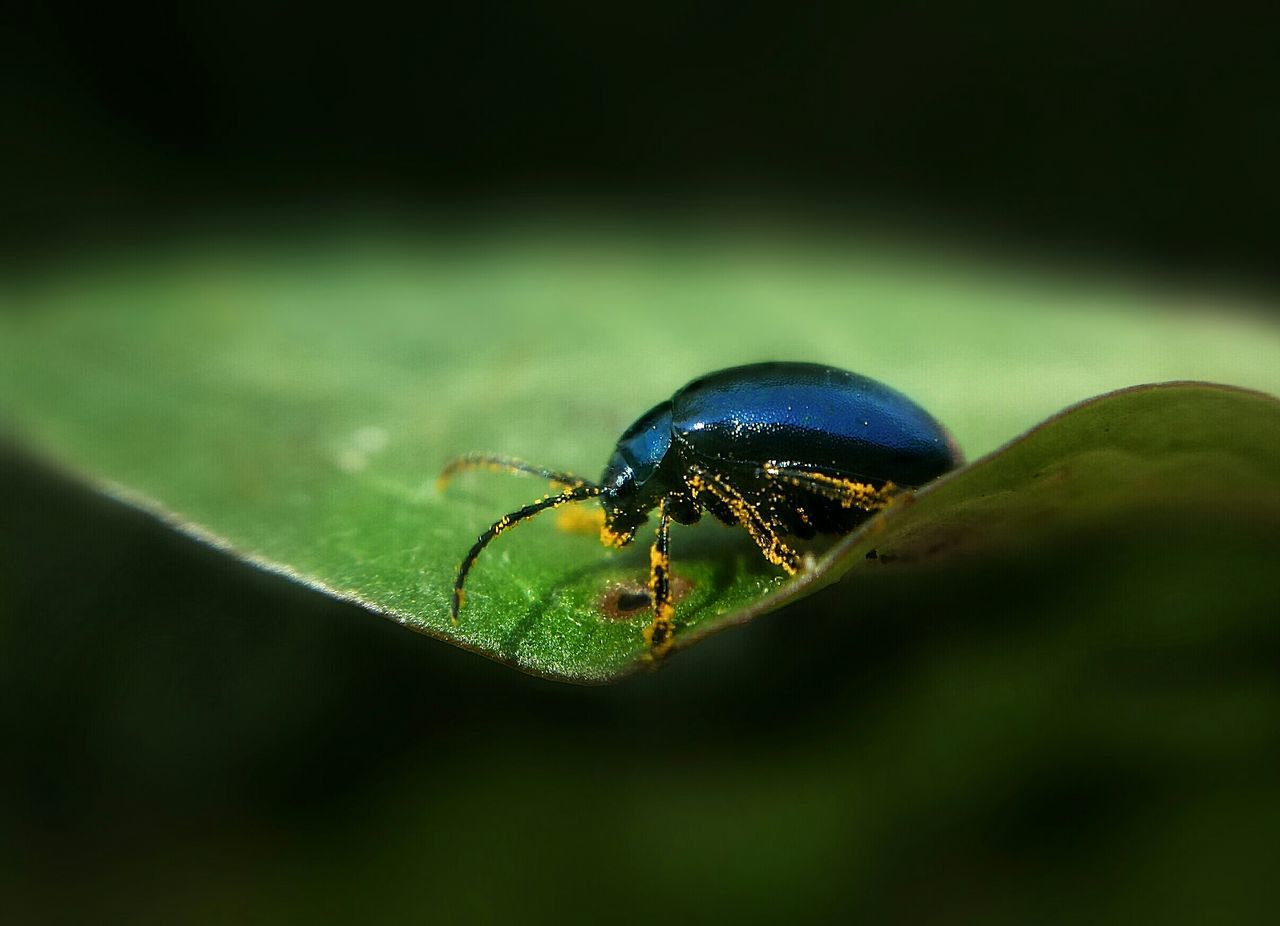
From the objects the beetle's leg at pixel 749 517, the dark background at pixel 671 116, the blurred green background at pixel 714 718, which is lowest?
the blurred green background at pixel 714 718

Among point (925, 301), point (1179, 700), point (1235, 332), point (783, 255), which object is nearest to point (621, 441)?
point (1179, 700)

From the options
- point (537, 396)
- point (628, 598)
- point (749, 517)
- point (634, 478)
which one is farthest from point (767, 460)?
point (537, 396)

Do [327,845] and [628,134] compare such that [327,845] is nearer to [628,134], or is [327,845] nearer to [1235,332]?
[1235,332]

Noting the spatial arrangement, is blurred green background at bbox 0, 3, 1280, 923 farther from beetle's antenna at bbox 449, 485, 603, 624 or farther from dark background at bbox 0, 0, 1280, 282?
dark background at bbox 0, 0, 1280, 282

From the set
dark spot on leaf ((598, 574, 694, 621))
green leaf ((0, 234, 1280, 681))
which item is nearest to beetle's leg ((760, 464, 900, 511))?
green leaf ((0, 234, 1280, 681))

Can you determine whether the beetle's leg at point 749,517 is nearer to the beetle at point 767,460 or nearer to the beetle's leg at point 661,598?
the beetle at point 767,460

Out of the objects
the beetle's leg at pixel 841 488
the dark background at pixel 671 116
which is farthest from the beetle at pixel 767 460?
the dark background at pixel 671 116
